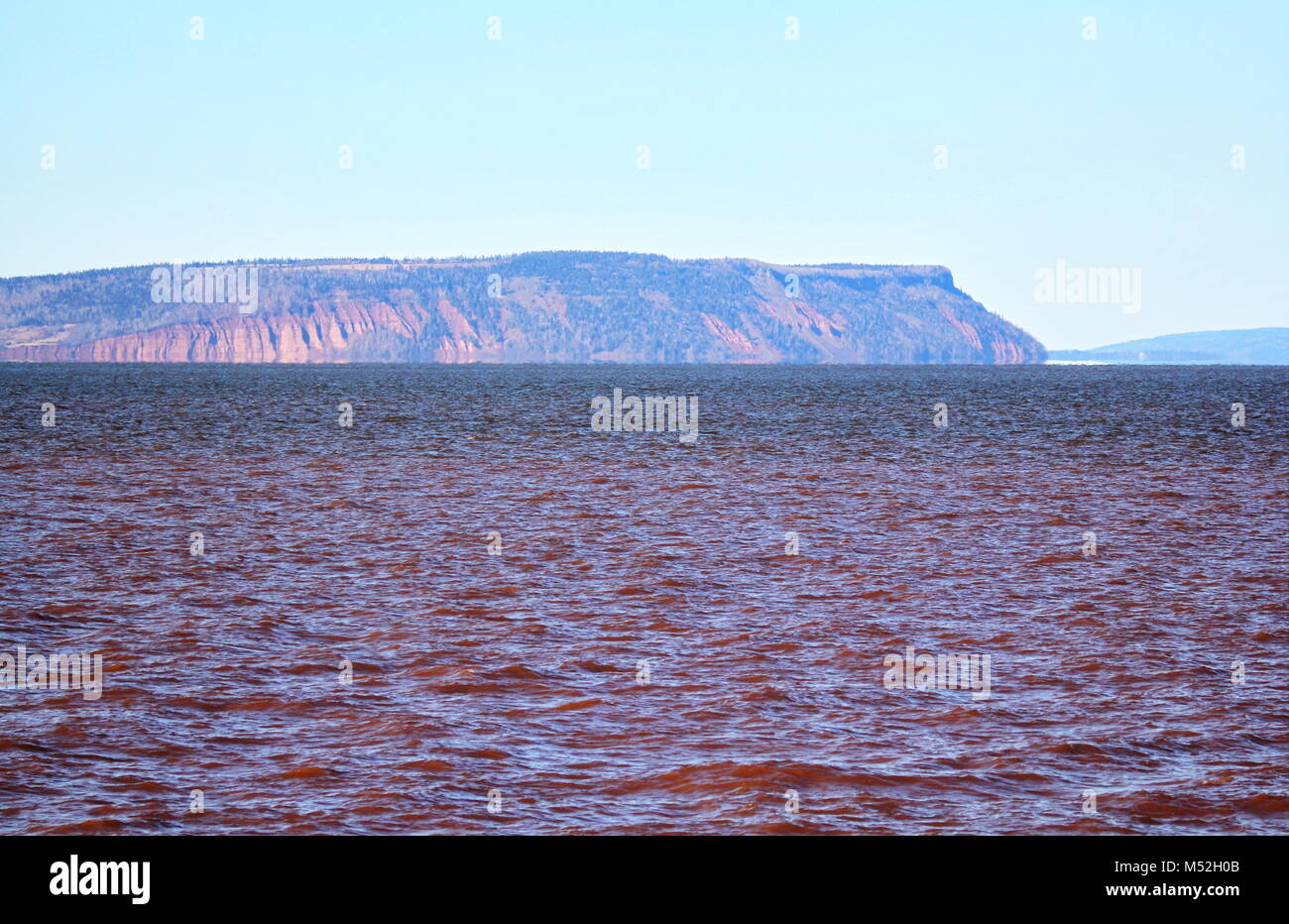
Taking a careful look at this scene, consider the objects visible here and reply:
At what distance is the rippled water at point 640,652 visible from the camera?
29.0ft

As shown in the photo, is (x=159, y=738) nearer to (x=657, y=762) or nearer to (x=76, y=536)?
(x=657, y=762)

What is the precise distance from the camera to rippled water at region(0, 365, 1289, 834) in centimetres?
884

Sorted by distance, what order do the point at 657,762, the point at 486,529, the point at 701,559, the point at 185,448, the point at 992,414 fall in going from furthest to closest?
the point at 992,414 < the point at 185,448 < the point at 486,529 < the point at 701,559 < the point at 657,762

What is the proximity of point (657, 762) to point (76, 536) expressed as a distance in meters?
14.5

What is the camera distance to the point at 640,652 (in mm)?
13133

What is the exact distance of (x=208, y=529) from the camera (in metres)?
22.2

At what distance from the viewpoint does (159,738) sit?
32.9 feet

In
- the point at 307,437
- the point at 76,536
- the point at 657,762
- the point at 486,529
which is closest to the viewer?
the point at 657,762

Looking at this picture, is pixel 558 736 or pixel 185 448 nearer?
pixel 558 736
